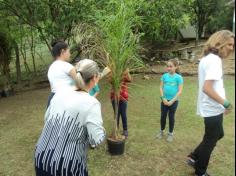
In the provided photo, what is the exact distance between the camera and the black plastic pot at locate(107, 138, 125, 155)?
4.93 m

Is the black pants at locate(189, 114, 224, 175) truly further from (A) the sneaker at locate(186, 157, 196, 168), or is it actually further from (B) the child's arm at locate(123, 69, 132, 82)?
(B) the child's arm at locate(123, 69, 132, 82)

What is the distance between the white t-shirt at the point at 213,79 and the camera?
362 centimetres

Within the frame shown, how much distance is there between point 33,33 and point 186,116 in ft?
17.2

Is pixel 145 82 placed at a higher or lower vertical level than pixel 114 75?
lower

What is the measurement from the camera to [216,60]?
364 centimetres

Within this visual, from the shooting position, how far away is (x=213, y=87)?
12.1 ft

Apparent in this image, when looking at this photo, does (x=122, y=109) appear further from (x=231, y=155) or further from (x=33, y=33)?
(x=33, y=33)

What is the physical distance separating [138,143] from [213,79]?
7.24 feet

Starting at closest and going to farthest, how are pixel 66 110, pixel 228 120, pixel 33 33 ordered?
pixel 66 110
pixel 228 120
pixel 33 33

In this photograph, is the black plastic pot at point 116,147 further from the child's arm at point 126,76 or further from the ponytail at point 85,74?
the ponytail at point 85,74

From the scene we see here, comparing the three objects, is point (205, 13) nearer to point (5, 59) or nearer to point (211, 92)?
point (5, 59)

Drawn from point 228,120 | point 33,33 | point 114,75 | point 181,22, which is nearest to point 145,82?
point 181,22

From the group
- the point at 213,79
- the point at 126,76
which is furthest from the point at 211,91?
the point at 126,76

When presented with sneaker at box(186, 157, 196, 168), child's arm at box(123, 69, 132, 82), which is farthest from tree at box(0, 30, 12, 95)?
sneaker at box(186, 157, 196, 168)
